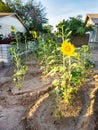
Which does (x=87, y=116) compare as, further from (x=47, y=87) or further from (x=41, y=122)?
(x=47, y=87)

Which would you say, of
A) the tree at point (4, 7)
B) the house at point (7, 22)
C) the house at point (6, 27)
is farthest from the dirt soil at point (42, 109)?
the tree at point (4, 7)

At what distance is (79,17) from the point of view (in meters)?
19.7

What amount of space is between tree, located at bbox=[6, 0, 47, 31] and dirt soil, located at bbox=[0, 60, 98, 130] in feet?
70.8

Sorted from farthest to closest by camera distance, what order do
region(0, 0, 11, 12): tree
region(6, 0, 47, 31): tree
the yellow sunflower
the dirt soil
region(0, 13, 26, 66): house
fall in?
region(6, 0, 47, 31): tree → region(0, 0, 11, 12): tree → region(0, 13, 26, 66): house → the yellow sunflower → the dirt soil

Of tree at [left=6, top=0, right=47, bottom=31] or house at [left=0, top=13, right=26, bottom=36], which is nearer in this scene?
house at [left=0, top=13, right=26, bottom=36]

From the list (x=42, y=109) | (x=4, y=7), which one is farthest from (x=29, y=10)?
(x=42, y=109)

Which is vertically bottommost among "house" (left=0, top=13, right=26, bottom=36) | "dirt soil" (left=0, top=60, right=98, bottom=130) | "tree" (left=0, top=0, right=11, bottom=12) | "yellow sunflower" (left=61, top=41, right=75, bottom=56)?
"dirt soil" (left=0, top=60, right=98, bottom=130)

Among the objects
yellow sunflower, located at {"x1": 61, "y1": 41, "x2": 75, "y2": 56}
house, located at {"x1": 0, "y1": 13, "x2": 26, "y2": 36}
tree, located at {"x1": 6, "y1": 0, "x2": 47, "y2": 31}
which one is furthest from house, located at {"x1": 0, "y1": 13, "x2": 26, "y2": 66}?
yellow sunflower, located at {"x1": 61, "y1": 41, "x2": 75, "y2": 56}

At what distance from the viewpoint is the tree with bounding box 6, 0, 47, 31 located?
2673cm

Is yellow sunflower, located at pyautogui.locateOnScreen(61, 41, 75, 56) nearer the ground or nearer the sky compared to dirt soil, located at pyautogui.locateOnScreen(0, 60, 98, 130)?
nearer the sky

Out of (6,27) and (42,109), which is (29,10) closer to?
(6,27)

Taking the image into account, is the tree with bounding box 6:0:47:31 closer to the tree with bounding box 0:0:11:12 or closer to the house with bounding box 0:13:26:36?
the tree with bounding box 0:0:11:12

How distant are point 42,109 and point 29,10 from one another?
24.2 m

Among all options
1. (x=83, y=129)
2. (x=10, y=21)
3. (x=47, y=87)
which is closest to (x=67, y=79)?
(x=47, y=87)
